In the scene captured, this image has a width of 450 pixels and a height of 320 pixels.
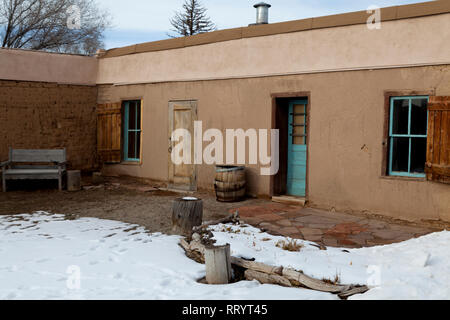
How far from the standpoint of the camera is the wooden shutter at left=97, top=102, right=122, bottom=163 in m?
10.3

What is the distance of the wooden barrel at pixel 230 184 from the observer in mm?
7742

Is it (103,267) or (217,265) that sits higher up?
(217,265)

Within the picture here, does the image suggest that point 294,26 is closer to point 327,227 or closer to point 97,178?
point 327,227

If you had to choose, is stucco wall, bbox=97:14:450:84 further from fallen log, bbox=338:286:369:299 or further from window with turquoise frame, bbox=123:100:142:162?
fallen log, bbox=338:286:369:299

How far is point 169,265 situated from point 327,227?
8.49 ft

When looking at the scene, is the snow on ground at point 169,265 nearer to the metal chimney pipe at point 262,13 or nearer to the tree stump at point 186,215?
the tree stump at point 186,215

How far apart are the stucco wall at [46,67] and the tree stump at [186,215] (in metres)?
6.04

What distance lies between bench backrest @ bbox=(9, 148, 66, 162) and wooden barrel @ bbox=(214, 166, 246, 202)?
156 inches

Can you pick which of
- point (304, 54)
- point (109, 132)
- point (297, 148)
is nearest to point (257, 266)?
point (297, 148)

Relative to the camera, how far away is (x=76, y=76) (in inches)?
410

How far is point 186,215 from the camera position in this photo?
5645 millimetres

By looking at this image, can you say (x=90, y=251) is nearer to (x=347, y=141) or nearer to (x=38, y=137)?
(x=347, y=141)

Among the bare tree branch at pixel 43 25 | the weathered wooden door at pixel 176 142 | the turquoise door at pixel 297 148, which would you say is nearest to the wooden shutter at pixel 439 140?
the turquoise door at pixel 297 148

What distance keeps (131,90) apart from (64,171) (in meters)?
2.40
